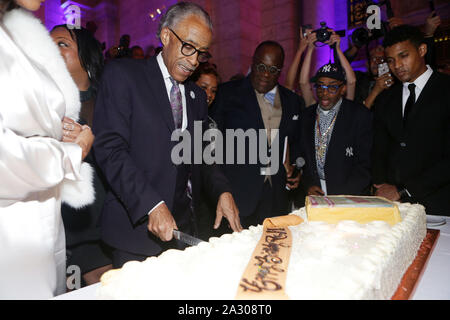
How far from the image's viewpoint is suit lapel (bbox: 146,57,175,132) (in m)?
1.68

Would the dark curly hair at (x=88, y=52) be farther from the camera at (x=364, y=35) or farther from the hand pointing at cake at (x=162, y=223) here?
the camera at (x=364, y=35)

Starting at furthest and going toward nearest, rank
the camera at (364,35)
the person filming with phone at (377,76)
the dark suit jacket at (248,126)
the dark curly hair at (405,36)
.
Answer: the camera at (364,35) → the person filming with phone at (377,76) → the dark suit jacket at (248,126) → the dark curly hair at (405,36)

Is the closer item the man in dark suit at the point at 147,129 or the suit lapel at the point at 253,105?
the man in dark suit at the point at 147,129

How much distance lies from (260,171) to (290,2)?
20.1 feet

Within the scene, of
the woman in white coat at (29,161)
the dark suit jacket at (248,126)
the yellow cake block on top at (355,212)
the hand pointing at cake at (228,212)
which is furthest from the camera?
the dark suit jacket at (248,126)

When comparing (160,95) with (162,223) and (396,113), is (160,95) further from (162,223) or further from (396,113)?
(396,113)

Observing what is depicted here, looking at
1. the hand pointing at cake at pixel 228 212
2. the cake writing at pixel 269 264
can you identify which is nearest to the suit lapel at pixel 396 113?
the hand pointing at cake at pixel 228 212

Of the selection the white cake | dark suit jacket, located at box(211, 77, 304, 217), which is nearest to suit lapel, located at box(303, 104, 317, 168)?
dark suit jacket, located at box(211, 77, 304, 217)

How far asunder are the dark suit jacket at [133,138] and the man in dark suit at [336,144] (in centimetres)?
172

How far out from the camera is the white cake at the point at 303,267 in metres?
0.90

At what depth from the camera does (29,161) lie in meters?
1.00

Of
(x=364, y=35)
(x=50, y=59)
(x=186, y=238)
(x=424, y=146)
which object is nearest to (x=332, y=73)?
(x=424, y=146)
